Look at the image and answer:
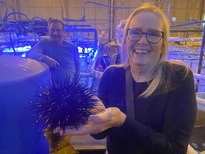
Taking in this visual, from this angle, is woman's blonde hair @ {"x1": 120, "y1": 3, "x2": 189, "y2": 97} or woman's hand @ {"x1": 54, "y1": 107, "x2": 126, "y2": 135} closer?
woman's hand @ {"x1": 54, "y1": 107, "x2": 126, "y2": 135}

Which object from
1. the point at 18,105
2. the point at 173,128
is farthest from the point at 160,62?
the point at 18,105

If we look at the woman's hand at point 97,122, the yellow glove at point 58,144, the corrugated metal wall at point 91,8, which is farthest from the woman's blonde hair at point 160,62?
the corrugated metal wall at point 91,8

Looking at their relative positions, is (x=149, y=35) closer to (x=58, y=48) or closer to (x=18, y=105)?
(x=18, y=105)

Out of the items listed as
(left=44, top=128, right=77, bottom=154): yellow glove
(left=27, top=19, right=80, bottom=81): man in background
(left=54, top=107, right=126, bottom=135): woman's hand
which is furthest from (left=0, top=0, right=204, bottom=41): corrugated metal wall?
(left=54, top=107, right=126, bottom=135): woman's hand

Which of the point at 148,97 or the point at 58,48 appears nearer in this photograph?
the point at 148,97

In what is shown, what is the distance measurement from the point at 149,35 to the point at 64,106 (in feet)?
1.07

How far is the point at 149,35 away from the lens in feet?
1.86

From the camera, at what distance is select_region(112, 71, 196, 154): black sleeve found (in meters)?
0.52

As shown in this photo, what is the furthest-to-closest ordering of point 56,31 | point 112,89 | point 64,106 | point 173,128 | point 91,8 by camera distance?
point 91,8 < point 56,31 < point 112,89 < point 173,128 < point 64,106

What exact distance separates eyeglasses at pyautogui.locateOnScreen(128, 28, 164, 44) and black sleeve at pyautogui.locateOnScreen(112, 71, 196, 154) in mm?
145

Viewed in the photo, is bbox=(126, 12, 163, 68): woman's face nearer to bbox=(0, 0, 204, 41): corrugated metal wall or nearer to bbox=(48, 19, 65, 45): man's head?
bbox=(48, 19, 65, 45): man's head

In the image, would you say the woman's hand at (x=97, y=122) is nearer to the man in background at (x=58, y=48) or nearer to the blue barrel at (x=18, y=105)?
the blue barrel at (x=18, y=105)

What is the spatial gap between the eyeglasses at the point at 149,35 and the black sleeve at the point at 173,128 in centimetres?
15

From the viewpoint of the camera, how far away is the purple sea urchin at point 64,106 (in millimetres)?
429
